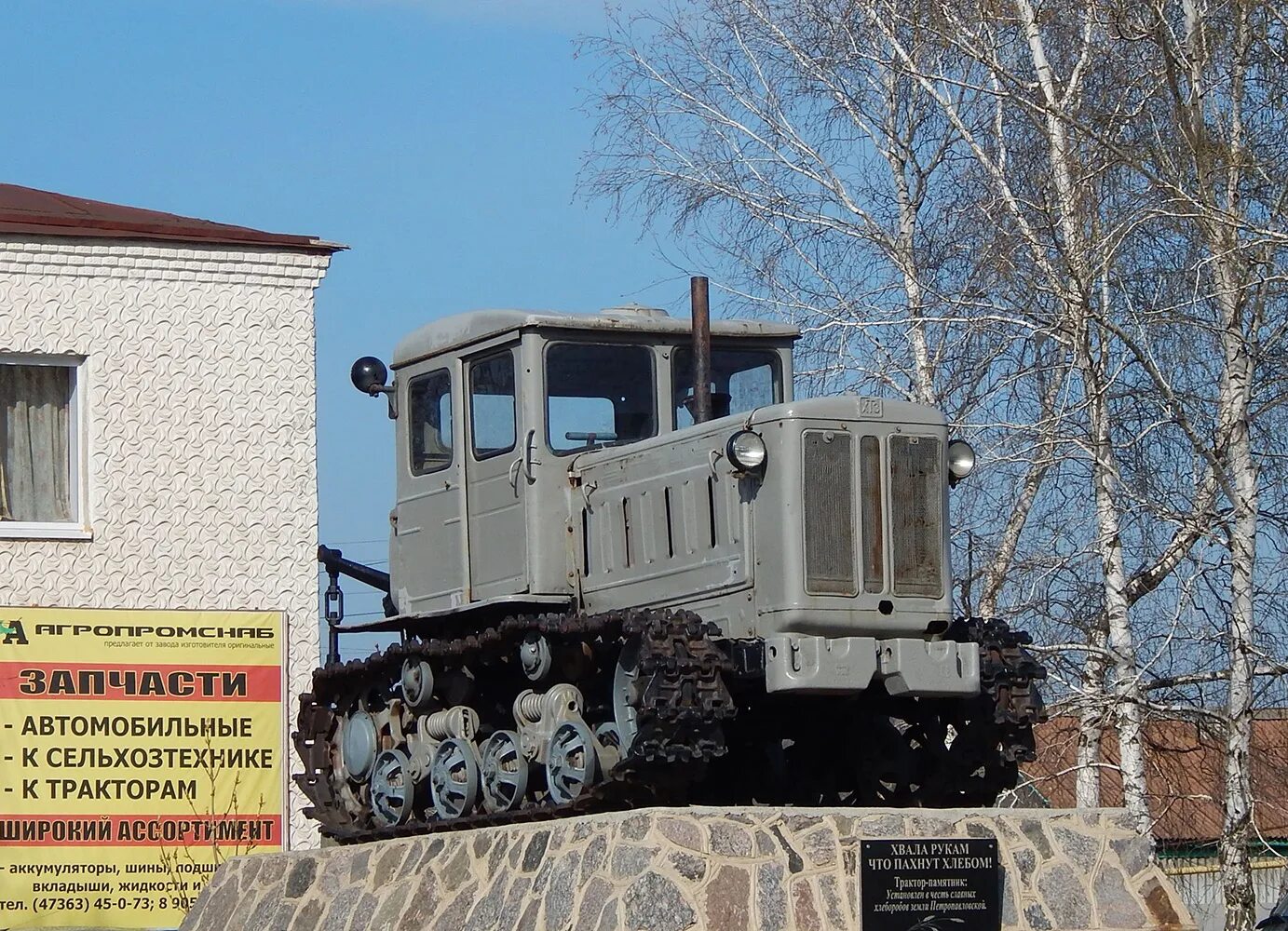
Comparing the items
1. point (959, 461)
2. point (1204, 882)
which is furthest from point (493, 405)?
point (1204, 882)

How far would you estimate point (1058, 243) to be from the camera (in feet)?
51.2

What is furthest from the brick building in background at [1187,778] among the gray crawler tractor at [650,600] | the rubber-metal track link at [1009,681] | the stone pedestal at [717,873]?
the stone pedestal at [717,873]

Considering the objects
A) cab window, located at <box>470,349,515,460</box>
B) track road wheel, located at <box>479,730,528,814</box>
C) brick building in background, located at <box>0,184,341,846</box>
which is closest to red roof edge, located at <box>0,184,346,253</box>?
brick building in background, located at <box>0,184,341,846</box>

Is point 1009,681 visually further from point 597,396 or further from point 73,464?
point 73,464

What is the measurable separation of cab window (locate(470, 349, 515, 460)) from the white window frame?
4.35 m

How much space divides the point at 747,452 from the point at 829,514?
52 cm

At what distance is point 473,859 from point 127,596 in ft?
17.4

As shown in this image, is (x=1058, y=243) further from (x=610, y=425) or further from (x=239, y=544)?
(x=239, y=544)

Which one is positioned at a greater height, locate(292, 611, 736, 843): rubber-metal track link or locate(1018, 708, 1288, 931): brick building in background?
locate(292, 611, 736, 843): rubber-metal track link

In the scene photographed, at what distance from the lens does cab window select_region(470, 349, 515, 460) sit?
12969mm

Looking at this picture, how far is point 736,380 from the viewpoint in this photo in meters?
13.5

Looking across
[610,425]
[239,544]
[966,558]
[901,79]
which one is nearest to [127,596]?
[239,544]

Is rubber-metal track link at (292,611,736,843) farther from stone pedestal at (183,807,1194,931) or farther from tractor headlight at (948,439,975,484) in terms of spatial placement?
tractor headlight at (948,439,975,484)

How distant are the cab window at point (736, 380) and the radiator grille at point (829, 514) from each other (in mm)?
1677
